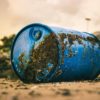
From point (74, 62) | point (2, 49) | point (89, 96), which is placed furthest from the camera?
point (2, 49)

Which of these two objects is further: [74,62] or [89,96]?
[74,62]

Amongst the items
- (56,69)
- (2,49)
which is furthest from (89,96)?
(2,49)

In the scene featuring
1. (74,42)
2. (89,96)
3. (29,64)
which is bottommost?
(89,96)

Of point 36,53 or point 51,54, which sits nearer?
point 51,54

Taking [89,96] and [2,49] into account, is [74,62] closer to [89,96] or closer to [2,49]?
[89,96]
